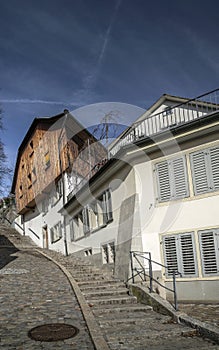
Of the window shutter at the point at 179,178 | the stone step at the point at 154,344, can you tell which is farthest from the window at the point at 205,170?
the stone step at the point at 154,344

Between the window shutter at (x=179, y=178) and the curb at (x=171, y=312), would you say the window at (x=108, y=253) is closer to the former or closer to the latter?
the curb at (x=171, y=312)

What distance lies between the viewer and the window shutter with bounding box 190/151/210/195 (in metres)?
11.0

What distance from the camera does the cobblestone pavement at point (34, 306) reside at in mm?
6438

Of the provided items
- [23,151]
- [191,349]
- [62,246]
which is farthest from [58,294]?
[23,151]

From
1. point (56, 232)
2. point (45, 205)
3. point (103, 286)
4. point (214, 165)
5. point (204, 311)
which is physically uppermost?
point (45, 205)

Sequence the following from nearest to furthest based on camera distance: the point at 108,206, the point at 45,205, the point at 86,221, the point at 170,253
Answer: the point at 170,253
the point at 108,206
the point at 86,221
the point at 45,205

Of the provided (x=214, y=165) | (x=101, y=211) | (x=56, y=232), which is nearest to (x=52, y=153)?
(x=56, y=232)

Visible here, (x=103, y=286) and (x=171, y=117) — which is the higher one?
(x=171, y=117)

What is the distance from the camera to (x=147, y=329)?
7.33m

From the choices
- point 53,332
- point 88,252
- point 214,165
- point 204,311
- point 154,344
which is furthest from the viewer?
point 88,252

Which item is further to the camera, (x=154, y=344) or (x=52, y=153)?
(x=52, y=153)

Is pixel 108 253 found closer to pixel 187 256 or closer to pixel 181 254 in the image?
pixel 181 254

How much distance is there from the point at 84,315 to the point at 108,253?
6019mm

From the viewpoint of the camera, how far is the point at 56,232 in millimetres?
24875
